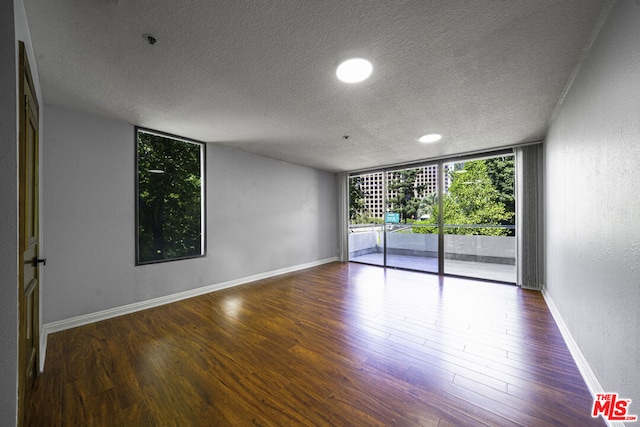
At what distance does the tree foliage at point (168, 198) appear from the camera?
332cm

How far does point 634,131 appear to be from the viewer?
120 cm

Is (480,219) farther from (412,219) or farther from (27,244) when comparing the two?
(27,244)

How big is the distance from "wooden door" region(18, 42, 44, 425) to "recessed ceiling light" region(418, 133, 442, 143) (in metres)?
3.84

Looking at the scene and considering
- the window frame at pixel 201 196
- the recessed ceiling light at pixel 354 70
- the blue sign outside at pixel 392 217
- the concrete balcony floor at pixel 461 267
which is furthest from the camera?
the blue sign outside at pixel 392 217

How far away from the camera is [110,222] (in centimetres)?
297

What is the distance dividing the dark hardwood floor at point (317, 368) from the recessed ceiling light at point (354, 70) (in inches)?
93.0

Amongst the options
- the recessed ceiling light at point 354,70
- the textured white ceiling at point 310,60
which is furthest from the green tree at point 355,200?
the recessed ceiling light at point 354,70

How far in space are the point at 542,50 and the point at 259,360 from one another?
3.17 meters

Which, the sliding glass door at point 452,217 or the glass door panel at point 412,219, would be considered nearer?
the sliding glass door at point 452,217

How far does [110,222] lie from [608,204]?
177 inches

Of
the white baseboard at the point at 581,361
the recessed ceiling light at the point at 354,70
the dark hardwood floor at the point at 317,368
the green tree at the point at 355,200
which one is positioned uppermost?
the recessed ceiling light at the point at 354,70

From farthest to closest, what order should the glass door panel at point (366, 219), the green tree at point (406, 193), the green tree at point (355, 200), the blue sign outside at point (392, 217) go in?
the green tree at point (355, 200) → the glass door panel at point (366, 219) → the blue sign outside at point (392, 217) → the green tree at point (406, 193)

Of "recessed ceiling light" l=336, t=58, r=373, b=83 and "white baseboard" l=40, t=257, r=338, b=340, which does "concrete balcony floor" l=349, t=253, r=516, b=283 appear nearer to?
"white baseboard" l=40, t=257, r=338, b=340

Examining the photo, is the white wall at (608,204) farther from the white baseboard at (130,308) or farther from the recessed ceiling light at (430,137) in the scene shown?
the white baseboard at (130,308)
